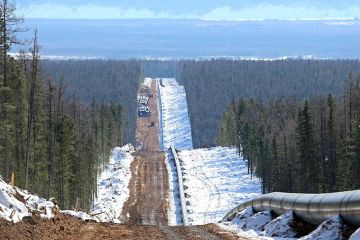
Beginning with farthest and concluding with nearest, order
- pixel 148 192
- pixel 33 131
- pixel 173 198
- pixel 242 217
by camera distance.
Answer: pixel 148 192
pixel 173 198
pixel 33 131
pixel 242 217

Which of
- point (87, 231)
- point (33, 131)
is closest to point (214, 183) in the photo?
point (33, 131)

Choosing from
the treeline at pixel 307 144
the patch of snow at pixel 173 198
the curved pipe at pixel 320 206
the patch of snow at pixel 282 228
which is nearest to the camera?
the curved pipe at pixel 320 206

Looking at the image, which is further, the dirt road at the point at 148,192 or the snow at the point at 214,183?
the snow at the point at 214,183

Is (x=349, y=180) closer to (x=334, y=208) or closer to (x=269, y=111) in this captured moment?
(x=334, y=208)

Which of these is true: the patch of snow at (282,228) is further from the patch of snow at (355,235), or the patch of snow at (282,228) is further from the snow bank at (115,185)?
the snow bank at (115,185)

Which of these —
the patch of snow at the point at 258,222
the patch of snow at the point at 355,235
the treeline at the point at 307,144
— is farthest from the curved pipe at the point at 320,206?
the treeline at the point at 307,144

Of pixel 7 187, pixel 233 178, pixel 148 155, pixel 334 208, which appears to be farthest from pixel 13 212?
pixel 148 155

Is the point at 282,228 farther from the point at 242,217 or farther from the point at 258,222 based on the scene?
the point at 242,217
